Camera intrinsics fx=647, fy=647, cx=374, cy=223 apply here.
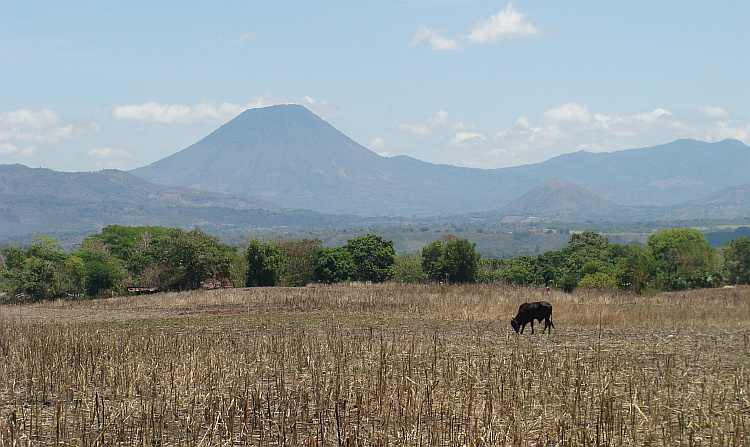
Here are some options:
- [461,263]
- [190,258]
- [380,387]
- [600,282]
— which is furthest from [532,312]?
[190,258]

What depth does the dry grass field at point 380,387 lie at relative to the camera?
10375 mm

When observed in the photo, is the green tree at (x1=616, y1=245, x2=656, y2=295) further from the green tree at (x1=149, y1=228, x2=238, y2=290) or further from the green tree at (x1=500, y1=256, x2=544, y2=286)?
the green tree at (x1=149, y1=228, x2=238, y2=290)

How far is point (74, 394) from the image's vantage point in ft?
43.4

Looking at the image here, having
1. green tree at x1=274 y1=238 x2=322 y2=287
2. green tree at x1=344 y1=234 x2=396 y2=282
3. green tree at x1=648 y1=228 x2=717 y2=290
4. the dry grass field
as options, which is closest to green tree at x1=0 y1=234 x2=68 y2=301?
green tree at x1=274 y1=238 x2=322 y2=287

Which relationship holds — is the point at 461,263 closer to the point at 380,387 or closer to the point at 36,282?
the point at 36,282

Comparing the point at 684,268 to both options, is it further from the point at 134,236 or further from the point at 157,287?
the point at 134,236

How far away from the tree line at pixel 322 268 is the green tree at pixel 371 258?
0.32 feet

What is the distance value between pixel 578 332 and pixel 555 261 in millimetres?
65609

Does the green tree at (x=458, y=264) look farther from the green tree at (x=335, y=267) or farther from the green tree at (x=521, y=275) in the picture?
the green tree at (x=335, y=267)

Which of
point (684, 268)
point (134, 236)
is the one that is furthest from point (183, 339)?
point (134, 236)

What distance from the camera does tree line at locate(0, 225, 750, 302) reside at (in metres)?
53.9

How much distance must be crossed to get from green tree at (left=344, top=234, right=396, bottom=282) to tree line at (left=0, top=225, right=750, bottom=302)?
0.32 feet

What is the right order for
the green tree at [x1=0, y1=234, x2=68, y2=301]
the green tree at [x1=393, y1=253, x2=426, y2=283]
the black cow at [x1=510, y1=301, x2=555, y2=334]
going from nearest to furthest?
the black cow at [x1=510, y1=301, x2=555, y2=334] < the green tree at [x1=0, y1=234, x2=68, y2=301] < the green tree at [x1=393, y1=253, x2=426, y2=283]

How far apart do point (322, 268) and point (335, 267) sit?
132 cm
